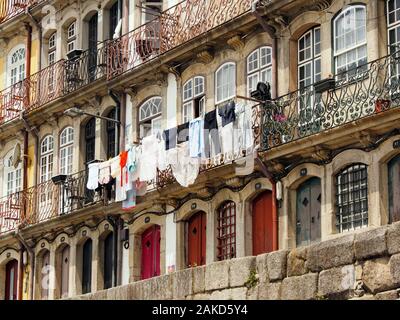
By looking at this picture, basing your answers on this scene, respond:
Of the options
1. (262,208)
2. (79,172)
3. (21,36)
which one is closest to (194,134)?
(262,208)

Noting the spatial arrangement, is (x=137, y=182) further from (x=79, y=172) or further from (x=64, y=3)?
(x=64, y=3)

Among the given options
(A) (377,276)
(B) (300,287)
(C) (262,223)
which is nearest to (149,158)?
(C) (262,223)

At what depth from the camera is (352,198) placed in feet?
80.6

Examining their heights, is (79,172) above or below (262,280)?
above

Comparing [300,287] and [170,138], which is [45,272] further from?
[300,287]

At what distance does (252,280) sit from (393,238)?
3.69 meters

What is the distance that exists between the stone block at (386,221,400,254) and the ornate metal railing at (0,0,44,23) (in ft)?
70.6

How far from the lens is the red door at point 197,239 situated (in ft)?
95.1

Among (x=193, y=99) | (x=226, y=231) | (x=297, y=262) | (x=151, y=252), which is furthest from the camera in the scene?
(x=151, y=252)

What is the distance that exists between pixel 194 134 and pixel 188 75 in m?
2.95

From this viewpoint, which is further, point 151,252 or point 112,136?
point 112,136

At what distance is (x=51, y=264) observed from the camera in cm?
3469

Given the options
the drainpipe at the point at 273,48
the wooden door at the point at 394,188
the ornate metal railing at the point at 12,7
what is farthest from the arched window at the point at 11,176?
the wooden door at the point at 394,188

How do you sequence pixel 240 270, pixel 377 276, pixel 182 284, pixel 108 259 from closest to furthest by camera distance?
1. pixel 377 276
2. pixel 240 270
3. pixel 182 284
4. pixel 108 259
